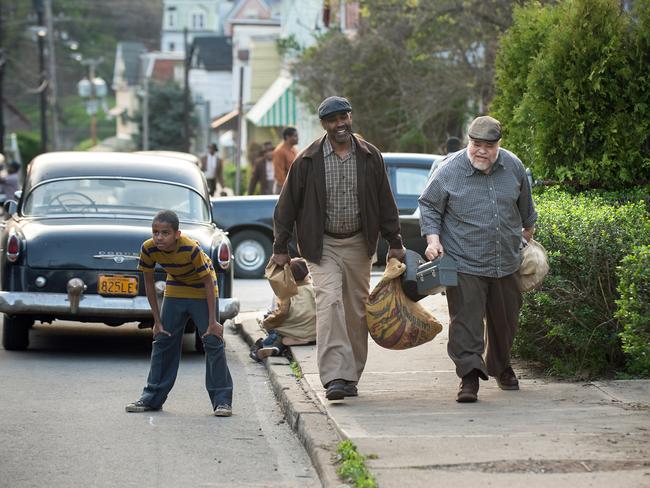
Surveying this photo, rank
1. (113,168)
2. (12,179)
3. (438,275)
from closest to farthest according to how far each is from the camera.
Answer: (438,275) < (113,168) < (12,179)

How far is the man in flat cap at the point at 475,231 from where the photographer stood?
26.8 feet

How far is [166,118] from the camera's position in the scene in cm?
8106

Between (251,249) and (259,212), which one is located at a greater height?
(259,212)

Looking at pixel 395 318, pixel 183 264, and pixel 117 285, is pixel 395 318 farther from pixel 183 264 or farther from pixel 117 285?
pixel 117 285

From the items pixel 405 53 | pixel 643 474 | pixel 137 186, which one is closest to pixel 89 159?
pixel 137 186

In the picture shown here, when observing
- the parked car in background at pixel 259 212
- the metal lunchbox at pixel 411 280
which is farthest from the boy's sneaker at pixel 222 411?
the parked car in background at pixel 259 212

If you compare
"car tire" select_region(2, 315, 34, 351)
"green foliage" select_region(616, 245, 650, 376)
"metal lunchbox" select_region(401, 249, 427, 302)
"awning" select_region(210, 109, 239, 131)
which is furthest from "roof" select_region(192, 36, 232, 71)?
"green foliage" select_region(616, 245, 650, 376)

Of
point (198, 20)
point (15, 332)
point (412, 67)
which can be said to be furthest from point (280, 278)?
point (198, 20)

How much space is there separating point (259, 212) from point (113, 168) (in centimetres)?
533

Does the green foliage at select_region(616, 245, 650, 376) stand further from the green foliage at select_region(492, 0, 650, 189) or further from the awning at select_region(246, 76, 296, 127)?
the awning at select_region(246, 76, 296, 127)

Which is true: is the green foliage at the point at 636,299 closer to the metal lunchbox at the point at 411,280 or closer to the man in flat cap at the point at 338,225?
the metal lunchbox at the point at 411,280

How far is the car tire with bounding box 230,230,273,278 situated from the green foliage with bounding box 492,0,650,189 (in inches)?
317

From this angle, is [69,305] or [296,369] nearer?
[296,369]

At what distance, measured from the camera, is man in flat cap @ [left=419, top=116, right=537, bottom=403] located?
816 centimetres
